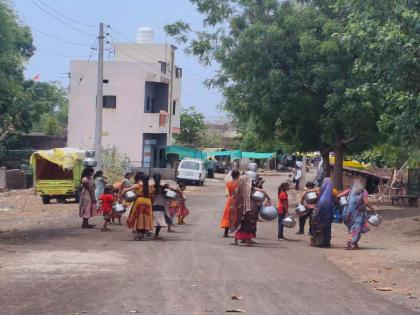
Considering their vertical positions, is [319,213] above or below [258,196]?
below

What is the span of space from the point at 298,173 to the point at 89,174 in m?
31.0

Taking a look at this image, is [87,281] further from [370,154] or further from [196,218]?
[370,154]

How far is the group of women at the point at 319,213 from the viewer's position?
1572cm

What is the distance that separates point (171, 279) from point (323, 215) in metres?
6.62

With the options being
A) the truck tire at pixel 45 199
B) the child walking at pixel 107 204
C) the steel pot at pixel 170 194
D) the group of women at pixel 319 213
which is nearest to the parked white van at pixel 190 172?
the truck tire at pixel 45 199

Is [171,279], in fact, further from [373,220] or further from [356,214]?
[373,220]

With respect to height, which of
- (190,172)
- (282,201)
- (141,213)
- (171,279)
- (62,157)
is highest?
(62,157)

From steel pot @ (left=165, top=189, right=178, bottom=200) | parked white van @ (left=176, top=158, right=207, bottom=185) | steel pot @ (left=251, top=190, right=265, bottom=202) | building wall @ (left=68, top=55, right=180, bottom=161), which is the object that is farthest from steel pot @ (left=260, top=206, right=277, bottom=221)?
building wall @ (left=68, top=55, right=180, bottom=161)

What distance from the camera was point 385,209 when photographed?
93.8 feet

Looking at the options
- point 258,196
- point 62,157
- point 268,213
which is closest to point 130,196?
point 258,196

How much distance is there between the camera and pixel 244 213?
15.7m

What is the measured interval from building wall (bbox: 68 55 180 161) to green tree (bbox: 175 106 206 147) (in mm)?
26074

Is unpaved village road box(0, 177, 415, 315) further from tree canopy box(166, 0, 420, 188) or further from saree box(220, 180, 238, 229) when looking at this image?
tree canopy box(166, 0, 420, 188)

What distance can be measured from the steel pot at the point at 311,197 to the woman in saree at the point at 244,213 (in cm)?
124
